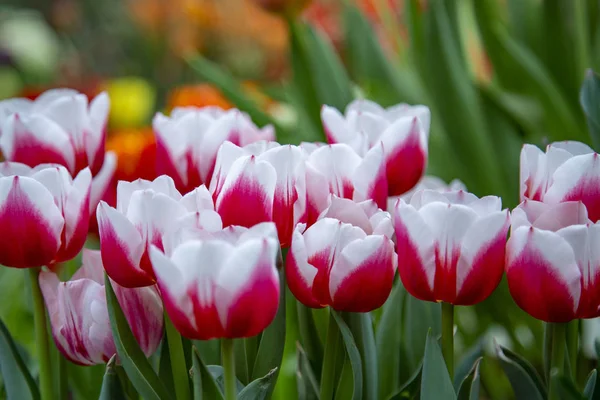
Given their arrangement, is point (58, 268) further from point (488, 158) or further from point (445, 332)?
point (488, 158)

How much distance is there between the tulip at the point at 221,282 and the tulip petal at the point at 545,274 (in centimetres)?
11

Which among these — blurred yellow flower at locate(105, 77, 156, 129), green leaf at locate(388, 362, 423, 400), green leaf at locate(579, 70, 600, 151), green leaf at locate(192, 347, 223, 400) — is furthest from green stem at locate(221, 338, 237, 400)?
blurred yellow flower at locate(105, 77, 156, 129)

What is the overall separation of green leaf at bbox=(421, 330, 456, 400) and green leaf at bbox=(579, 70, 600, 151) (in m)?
0.16

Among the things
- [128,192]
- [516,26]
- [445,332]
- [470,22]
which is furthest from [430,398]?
[470,22]

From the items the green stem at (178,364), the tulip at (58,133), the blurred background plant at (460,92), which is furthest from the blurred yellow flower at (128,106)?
the green stem at (178,364)

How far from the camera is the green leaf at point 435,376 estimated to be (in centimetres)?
34

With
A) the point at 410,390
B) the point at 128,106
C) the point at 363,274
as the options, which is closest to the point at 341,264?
the point at 363,274

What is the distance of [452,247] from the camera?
1.07 feet

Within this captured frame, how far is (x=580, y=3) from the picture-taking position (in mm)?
759

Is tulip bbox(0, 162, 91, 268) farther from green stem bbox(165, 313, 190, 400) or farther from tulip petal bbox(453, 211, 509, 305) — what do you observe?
tulip petal bbox(453, 211, 509, 305)

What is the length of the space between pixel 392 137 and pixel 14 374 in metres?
0.23

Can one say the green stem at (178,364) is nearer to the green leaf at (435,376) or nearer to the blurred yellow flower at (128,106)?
the green leaf at (435,376)

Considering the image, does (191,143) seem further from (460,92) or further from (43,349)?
(460,92)

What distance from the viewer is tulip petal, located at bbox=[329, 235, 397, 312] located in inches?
12.7
